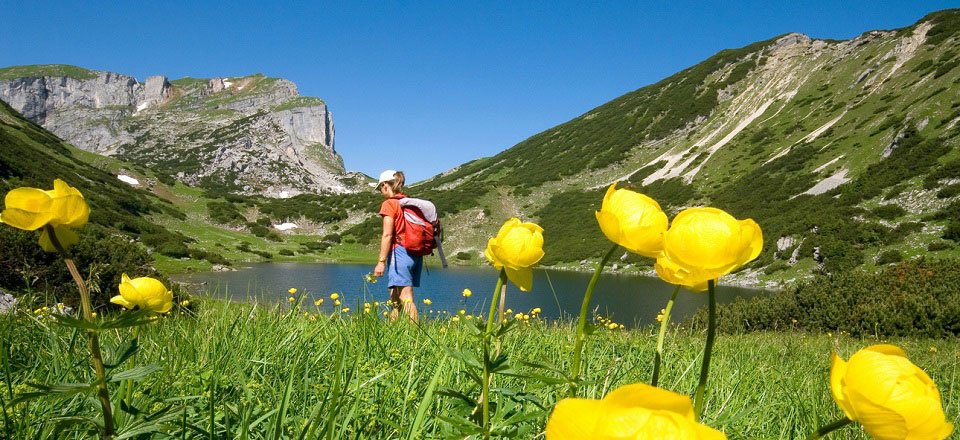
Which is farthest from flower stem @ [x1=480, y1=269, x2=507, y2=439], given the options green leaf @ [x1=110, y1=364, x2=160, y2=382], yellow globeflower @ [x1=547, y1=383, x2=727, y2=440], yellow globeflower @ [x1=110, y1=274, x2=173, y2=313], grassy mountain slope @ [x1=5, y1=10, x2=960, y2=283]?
grassy mountain slope @ [x1=5, y1=10, x2=960, y2=283]

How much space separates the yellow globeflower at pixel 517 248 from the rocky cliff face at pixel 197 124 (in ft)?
274

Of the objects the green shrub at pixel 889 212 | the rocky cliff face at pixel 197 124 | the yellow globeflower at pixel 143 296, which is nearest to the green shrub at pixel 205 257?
the yellow globeflower at pixel 143 296

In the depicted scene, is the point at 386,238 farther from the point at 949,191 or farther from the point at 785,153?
the point at 785,153

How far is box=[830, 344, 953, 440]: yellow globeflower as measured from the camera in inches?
21.6

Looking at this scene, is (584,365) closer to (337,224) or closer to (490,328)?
(490,328)

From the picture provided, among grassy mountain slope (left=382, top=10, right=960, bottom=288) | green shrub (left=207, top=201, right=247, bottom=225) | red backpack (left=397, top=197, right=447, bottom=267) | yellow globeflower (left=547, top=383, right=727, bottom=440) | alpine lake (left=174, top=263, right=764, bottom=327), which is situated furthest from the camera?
green shrub (left=207, top=201, right=247, bottom=225)

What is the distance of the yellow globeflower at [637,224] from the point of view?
0.80 meters

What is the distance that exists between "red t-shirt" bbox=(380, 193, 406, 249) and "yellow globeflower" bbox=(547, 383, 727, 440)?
4.91 metres

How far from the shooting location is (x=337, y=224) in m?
48.0

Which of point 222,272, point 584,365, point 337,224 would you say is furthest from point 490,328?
point 337,224

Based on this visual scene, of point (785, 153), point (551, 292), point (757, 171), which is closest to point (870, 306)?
point (551, 292)

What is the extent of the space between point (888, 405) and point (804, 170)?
39562 mm

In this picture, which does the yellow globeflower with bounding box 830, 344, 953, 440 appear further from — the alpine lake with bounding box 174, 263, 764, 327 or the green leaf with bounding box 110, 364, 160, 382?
the alpine lake with bounding box 174, 263, 764, 327

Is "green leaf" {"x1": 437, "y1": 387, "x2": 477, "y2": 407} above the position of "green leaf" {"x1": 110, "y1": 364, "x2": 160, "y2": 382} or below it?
below
